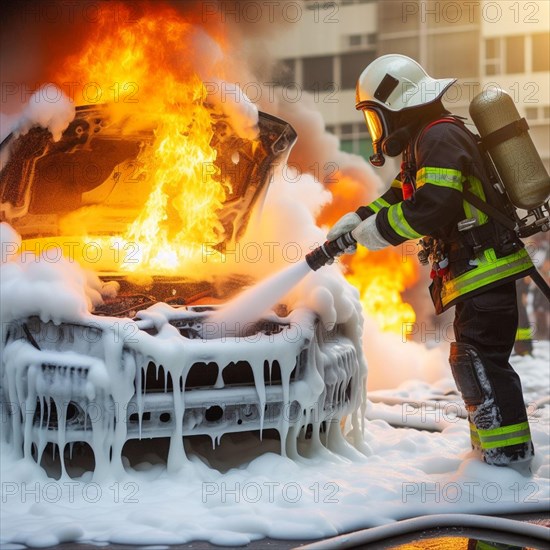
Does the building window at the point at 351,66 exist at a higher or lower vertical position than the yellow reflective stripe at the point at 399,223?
higher

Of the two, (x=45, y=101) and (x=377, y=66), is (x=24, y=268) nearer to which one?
(x=45, y=101)

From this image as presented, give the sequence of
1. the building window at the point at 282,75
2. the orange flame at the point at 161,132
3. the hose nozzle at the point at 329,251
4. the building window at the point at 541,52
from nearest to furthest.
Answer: the hose nozzle at the point at 329,251, the orange flame at the point at 161,132, the building window at the point at 282,75, the building window at the point at 541,52

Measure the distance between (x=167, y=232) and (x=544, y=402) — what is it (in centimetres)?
292

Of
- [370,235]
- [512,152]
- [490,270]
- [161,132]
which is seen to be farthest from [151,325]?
[512,152]

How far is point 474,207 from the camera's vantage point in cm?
358

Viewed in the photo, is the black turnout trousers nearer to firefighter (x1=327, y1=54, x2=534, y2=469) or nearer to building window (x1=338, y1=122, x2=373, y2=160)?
→ firefighter (x1=327, y1=54, x2=534, y2=469)

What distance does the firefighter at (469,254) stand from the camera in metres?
3.50

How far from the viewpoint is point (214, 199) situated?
4750mm

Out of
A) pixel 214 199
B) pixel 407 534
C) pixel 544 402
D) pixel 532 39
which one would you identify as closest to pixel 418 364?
pixel 544 402

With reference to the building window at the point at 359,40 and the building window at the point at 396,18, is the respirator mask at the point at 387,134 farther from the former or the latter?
the building window at the point at 359,40

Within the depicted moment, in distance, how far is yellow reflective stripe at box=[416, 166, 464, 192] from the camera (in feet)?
11.3

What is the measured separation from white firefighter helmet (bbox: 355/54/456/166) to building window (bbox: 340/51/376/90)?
465 cm

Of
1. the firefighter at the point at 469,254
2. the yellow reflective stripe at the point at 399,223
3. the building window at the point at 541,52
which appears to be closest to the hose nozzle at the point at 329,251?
the firefighter at the point at 469,254

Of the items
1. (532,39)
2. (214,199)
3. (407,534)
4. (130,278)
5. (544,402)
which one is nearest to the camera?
(407,534)
